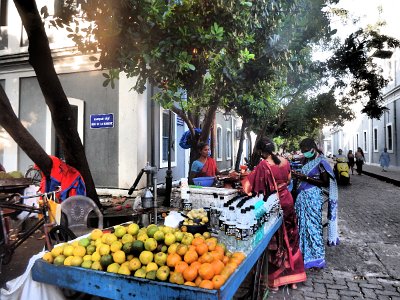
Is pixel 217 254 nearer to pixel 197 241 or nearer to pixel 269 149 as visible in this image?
pixel 197 241

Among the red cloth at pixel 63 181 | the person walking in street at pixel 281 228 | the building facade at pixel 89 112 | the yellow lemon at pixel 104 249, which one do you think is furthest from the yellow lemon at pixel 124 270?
the building facade at pixel 89 112

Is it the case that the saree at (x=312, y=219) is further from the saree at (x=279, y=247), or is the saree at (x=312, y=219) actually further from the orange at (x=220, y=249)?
the orange at (x=220, y=249)

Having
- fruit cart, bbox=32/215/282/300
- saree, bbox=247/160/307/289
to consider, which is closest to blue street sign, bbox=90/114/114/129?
saree, bbox=247/160/307/289

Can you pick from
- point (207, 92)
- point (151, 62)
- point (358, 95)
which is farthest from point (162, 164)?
point (358, 95)

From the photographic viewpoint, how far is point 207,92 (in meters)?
8.41

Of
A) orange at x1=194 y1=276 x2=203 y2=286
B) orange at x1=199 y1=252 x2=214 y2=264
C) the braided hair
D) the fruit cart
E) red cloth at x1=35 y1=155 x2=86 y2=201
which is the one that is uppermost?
the braided hair

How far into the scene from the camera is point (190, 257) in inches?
88.7

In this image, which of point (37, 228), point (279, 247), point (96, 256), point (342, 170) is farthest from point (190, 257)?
point (342, 170)

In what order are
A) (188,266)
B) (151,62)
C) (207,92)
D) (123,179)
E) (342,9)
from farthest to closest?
(342,9)
(123,179)
(207,92)
(151,62)
(188,266)

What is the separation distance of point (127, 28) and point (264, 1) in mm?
2457

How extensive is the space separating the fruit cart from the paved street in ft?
7.25

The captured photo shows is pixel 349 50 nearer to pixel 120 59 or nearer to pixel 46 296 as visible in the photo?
pixel 120 59

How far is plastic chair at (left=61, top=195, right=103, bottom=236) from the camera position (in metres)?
4.44

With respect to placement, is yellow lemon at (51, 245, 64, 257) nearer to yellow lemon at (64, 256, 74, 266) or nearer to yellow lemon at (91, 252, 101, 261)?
yellow lemon at (64, 256, 74, 266)
